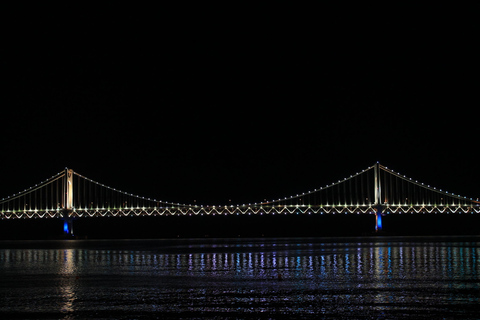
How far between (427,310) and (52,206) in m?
64.0

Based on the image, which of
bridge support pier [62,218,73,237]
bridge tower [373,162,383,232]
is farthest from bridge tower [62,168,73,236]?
bridge tower [373,162,383,232]

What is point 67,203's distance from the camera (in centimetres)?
7550

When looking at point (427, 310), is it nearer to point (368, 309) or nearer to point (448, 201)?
point (368, 309)

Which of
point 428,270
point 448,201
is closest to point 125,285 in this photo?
point 428,270

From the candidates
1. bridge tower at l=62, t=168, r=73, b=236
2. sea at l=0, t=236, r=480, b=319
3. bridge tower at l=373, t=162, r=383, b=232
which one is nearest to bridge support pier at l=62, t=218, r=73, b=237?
bridge tower at l=62, t=168, r=73, b=236

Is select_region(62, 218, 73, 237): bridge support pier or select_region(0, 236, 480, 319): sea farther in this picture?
select_region(62, 218, 73, 237): bridge support pier

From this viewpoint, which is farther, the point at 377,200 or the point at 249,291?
the point at 377,200

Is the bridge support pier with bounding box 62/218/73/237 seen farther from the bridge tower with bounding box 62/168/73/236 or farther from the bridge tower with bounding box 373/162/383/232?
the bridge tower with bounding box 373/162/383/232

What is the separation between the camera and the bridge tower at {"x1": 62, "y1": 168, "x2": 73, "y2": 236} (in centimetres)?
7438

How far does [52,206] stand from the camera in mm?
74625

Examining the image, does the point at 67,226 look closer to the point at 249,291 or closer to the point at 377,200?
the point at 377,200

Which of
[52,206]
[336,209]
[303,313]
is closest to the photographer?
[303,313]

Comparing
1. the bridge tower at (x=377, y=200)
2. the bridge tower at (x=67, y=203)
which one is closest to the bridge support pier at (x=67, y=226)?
the bridge tower at (x=67, y=203)

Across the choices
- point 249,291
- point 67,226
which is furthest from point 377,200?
point 249,291
